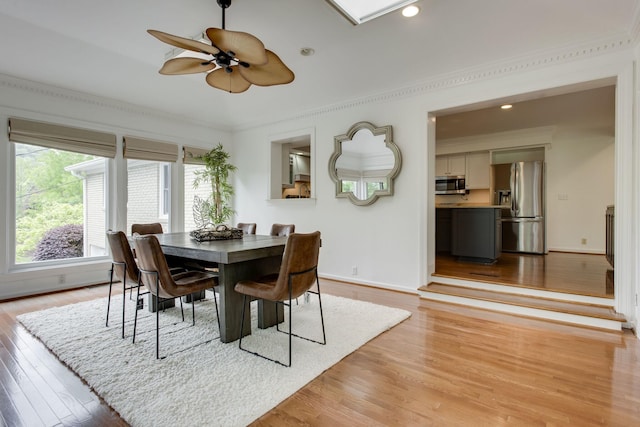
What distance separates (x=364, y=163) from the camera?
4500 millimetres

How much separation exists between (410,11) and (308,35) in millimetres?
946


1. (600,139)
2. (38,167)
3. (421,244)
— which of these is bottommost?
(421,244)

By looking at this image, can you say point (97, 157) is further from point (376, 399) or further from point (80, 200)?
point (376, 399)

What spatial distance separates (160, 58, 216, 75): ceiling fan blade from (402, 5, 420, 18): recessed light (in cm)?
159

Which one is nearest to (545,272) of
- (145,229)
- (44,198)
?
(145,229)

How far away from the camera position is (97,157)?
4.69 m

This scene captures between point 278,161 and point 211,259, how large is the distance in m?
3.68

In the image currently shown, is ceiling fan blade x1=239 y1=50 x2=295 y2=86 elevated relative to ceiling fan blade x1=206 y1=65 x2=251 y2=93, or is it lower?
lower

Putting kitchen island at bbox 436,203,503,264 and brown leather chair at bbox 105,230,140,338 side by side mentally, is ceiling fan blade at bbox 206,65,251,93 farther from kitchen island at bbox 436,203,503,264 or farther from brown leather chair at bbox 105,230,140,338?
kitchen island at bbox 436,203,503,264

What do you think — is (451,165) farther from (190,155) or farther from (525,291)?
(190,155)

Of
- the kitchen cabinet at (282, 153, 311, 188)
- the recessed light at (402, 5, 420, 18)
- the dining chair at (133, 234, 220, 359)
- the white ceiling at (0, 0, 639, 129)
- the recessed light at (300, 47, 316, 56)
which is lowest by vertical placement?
the dining chair at (133, 234, 220, 359)

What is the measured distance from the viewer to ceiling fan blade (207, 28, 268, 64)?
1.94 m

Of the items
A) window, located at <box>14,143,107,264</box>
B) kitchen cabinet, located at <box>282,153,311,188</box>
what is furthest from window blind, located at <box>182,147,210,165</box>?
kitchen cabinet, located at <box>282,153,311,188</box>

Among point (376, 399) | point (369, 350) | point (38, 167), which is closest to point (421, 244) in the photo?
point (369, 350)
